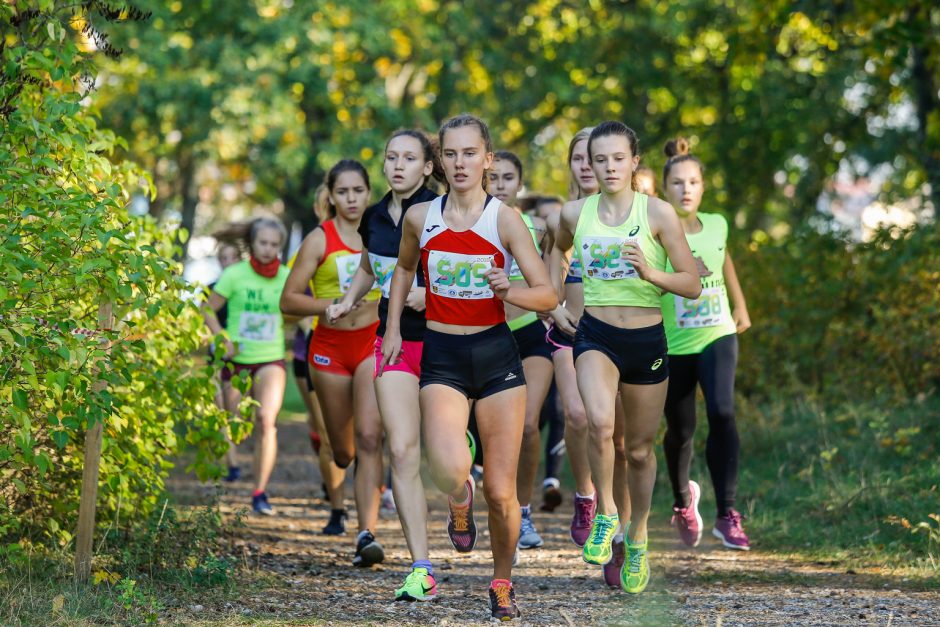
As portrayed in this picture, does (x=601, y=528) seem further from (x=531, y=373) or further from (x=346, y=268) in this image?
(x=346, y=268)

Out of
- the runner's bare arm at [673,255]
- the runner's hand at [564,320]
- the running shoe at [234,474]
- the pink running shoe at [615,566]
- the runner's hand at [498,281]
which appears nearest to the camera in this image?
the runner's hand at [498,281]

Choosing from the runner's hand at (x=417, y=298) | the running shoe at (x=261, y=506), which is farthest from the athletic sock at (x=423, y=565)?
the running shoe at (x=261, y=506)

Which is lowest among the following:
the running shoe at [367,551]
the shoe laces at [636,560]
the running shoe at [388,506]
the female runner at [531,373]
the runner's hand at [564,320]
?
the running shoe at [388,506]

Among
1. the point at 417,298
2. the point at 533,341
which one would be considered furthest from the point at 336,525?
the point at 417,298

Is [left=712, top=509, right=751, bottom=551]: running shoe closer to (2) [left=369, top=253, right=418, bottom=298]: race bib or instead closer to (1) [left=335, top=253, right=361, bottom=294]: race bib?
(2) [left=369, top=253, right=418, bottom=298]: race bib

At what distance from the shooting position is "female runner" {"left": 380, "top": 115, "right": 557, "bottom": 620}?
18.9 feet

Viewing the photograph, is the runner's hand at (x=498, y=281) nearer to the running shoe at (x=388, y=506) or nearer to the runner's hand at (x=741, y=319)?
the runner's hand at (x=741, y=319)

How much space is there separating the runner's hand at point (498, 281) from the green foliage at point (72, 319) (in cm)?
148

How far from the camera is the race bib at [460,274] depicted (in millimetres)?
5809

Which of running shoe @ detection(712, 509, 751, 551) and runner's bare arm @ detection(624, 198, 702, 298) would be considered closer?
runner's bare arm @ detection(624, 198, 702, 298)

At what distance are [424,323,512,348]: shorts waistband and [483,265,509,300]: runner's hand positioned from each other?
379 mm

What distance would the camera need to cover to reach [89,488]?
245 inches

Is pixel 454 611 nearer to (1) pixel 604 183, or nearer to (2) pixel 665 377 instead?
(2) pixel 665 377

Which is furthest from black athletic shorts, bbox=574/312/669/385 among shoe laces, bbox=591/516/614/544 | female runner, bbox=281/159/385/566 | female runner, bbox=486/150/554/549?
female runner, bbox=281/159/385/566
